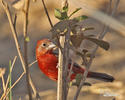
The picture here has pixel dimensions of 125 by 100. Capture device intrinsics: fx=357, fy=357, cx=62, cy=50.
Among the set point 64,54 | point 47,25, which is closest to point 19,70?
point 47,25

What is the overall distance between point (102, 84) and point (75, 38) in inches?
108

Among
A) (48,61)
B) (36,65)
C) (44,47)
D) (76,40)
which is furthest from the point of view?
(36,65)

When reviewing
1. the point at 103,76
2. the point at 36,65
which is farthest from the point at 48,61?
the point at 36,65

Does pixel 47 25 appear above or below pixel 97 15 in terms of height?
below

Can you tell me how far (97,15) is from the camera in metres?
1.12

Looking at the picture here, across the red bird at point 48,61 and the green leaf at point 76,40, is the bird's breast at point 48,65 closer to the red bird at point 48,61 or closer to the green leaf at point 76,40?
the red bird at point 48,61

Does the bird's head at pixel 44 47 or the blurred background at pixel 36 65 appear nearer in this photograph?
the bird's head at pixel 44 47

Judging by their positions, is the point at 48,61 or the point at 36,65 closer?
the point at 48,61

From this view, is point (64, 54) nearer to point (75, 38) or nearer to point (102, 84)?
point (75, 38)

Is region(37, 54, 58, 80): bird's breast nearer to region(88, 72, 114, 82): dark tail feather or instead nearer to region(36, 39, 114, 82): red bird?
region(36, 39, 114, 82): red bird

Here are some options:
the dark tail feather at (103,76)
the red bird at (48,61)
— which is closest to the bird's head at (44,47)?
the red bird at (48,61)

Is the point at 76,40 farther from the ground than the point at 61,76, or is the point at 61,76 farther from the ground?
the point at 76,40

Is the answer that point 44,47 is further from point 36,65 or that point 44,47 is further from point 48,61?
point 36,65

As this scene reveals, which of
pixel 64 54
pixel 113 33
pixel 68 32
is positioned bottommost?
pixel 113 33
